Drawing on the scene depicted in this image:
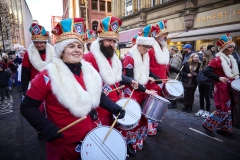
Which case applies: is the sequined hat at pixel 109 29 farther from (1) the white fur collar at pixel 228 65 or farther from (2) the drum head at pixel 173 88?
(1) the white fur collar at pixel 228 65

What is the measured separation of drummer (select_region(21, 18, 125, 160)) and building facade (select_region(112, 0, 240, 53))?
18.2ft

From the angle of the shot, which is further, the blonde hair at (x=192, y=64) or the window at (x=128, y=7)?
the window at (x=128, y=7)

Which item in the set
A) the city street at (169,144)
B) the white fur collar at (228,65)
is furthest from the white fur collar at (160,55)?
the city street at (169,144)

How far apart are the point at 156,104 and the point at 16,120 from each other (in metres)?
4.86

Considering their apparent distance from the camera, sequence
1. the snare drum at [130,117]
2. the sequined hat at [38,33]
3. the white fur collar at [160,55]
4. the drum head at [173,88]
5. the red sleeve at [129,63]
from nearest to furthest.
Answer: the snare drum at [130,117] < the red sleeve at [129,63] < the sequined hat at [38,33] < the drum head at [173,88] < the white fur collar at [160,55]

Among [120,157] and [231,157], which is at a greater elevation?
[120,157]

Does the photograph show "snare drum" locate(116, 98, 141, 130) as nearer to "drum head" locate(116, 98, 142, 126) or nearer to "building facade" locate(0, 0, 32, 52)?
"drum head" locate(116, 98, 142, 126)

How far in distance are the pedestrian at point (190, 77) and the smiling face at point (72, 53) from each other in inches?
174

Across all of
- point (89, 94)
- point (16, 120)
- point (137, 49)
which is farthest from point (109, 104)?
point (16, 120)

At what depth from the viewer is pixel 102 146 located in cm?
160

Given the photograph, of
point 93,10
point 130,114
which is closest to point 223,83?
point 130,114

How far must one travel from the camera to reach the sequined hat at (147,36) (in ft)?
10.6

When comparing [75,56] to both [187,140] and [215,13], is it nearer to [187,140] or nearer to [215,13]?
[187,140]

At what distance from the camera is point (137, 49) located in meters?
3.35
